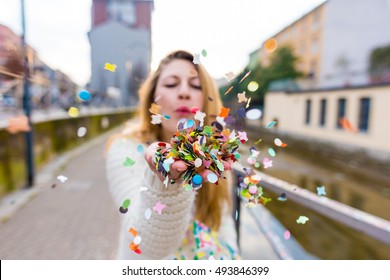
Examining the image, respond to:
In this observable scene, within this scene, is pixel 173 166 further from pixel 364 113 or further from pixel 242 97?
pixel 364 113

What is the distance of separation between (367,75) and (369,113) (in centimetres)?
210

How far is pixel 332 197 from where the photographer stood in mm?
7438

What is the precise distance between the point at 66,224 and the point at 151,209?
290 cm

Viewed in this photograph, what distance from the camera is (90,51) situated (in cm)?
126

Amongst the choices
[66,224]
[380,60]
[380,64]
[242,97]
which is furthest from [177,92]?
[380,60]

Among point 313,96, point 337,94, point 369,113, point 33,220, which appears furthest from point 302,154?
point 33,220

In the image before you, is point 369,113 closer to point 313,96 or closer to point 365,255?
point 313,96

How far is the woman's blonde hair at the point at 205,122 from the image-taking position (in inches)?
39.3

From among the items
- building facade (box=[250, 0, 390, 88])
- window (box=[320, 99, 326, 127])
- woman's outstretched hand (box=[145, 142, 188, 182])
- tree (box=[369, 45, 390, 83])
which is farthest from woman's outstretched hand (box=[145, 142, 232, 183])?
window (box=[320, 99, 326, 127])

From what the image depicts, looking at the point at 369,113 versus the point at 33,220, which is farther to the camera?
the point at 369,113

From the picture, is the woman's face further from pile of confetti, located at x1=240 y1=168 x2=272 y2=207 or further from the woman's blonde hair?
pile of confetti, located at x1=240 y1=168 x2=272 y2=207

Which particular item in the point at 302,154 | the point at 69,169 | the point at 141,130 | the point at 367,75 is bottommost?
the point at 302,154

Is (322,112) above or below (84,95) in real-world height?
below

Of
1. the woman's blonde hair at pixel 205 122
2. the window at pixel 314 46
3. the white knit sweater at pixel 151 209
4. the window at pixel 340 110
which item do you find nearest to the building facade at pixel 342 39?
the window at pixel 314 46
